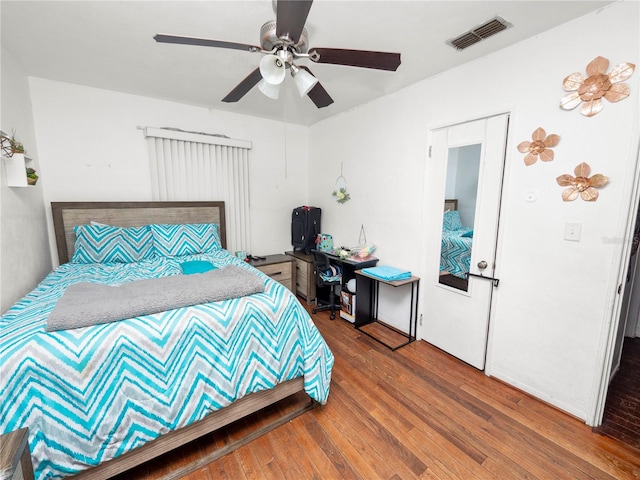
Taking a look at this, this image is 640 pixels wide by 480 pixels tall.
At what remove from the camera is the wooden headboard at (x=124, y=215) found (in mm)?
2615

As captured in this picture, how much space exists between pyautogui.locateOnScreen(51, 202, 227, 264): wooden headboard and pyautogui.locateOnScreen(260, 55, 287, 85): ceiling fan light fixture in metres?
2.15

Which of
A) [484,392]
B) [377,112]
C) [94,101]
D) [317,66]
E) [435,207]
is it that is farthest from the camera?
[377,112]

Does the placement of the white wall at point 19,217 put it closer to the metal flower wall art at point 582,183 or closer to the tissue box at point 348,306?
the tissue box at point 348,306

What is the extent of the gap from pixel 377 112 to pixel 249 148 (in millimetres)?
1632

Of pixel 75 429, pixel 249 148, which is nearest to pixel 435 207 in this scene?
pixel 249 148

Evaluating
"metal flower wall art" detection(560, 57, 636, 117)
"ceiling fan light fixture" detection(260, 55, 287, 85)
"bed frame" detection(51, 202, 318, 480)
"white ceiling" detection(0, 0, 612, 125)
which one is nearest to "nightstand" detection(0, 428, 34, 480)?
"bed frame" detection(51, 202, 318, 480)

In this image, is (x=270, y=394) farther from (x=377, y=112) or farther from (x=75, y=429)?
(x=377, y=112)

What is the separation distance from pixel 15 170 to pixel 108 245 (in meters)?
0.85

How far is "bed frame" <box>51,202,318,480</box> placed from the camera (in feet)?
4.37

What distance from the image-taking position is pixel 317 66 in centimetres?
222

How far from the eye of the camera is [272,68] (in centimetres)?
143

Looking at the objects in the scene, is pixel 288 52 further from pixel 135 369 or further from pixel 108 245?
pixel 108 245

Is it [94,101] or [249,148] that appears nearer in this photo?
[94,101]

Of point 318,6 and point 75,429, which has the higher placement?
point 318,6
